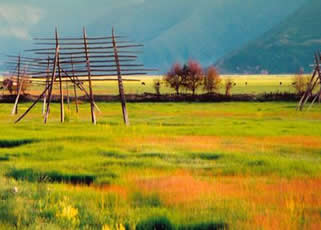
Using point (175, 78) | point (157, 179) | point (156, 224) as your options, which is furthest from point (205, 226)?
point (175, 78)

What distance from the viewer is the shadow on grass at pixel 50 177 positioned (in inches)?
537

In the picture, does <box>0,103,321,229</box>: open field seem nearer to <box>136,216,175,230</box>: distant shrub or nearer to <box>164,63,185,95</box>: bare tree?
<box>136,216,175,230</box>: distant shrub

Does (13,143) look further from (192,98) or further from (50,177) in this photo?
(192,98)

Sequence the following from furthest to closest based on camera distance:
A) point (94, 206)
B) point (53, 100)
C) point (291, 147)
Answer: point (53, 100) → point (291, 147) → point (94, 206)

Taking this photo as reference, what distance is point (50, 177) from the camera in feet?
45.3

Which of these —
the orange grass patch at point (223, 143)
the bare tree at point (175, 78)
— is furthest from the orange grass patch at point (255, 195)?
the bare tree at point (175, 78)

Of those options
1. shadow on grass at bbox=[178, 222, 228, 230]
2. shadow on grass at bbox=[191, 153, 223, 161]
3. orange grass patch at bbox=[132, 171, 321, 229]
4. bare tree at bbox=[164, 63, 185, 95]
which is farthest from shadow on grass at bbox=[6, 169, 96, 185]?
bare tree at bbox=[164, 63, 185, 95]

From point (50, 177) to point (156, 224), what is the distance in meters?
4.87

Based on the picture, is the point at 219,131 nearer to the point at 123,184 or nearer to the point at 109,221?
the point at 123,184

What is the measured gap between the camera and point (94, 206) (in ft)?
35.1

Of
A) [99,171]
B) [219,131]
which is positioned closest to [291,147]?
[219,131]

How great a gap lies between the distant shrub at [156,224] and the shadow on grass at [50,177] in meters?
3.95

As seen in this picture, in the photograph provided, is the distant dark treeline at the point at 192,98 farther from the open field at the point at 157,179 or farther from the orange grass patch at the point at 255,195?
the orange grass patch at the point at 255,195

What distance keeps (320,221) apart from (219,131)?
15.9 m
